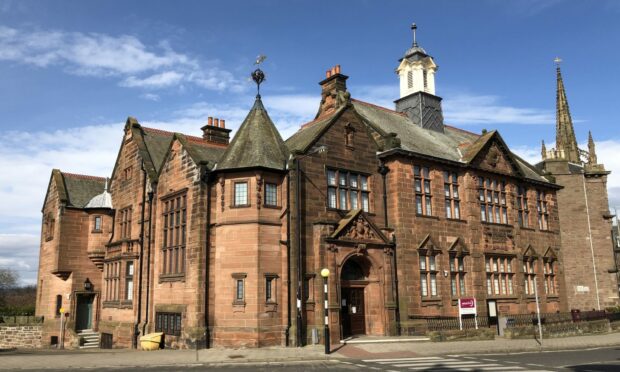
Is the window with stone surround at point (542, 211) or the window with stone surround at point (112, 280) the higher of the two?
the window with stone surround at point (542, 211)

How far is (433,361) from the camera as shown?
19250 mm

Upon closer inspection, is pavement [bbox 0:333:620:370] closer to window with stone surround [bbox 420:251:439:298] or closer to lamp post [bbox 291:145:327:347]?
lamp post [bbox 291:145:327:347]

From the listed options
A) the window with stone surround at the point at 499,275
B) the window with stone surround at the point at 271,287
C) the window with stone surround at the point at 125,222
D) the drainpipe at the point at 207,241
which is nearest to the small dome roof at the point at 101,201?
the window with stone surround at the point at 125,222

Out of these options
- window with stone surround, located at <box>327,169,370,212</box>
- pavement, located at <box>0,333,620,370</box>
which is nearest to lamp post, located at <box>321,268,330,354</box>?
pavement, located at <box>0,333,620,370</box>

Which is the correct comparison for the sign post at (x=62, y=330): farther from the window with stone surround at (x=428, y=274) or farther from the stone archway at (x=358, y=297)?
the window with stone surround at (x=428, y=274)

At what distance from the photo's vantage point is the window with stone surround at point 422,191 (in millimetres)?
30438

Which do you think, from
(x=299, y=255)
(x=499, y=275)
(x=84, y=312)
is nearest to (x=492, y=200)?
(x=499, y=275)

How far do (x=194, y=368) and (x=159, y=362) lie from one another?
6.80 feet

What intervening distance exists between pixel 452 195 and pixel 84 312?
25225mm

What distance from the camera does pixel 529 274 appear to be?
1427 inches

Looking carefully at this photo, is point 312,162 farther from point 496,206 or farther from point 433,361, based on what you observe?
point 496,206

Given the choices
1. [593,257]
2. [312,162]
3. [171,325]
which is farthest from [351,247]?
[593,257]

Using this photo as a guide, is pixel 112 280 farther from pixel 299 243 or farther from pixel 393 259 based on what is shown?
pixel 393 259

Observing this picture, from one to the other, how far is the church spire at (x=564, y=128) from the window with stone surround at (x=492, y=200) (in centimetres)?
3716
